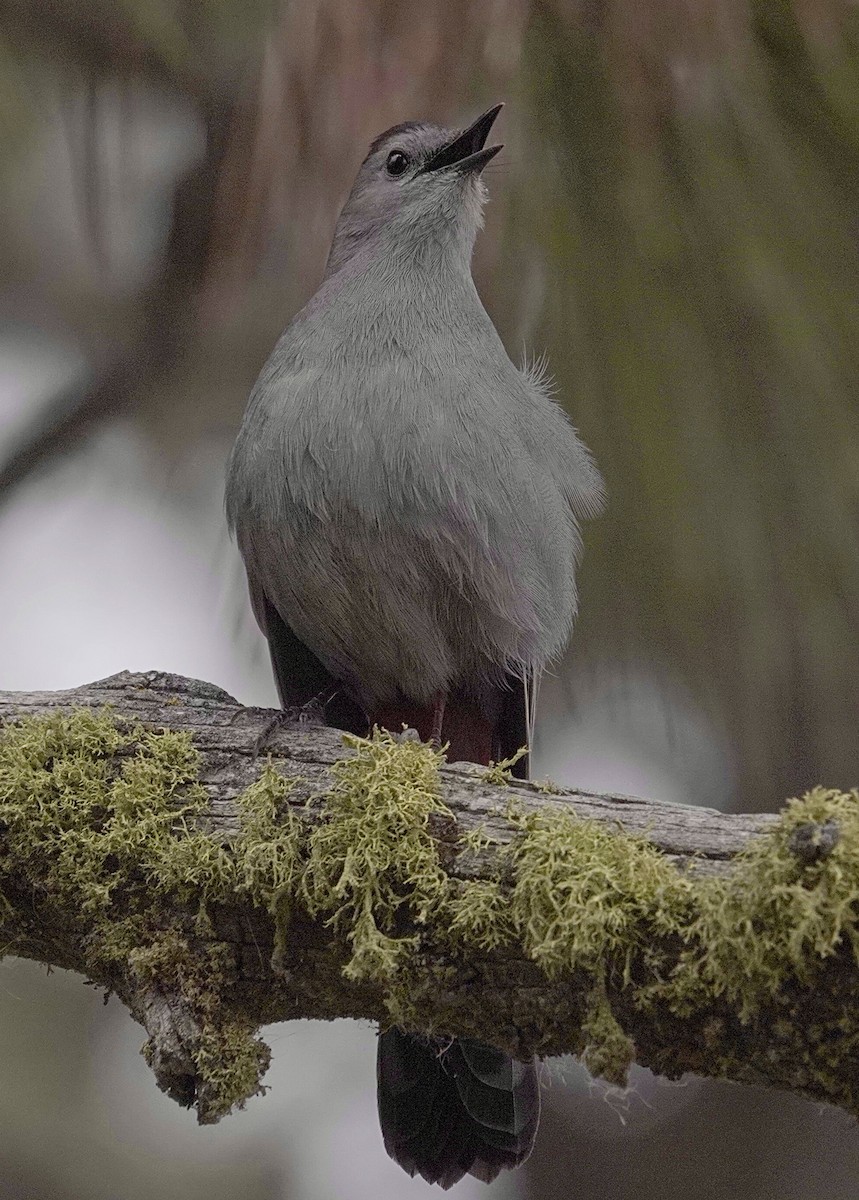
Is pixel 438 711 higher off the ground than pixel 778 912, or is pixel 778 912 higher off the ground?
pixel 438 711

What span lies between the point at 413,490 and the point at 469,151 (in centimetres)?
71

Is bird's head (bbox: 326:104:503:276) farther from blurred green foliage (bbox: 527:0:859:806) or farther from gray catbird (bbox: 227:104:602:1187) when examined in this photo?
blurred green foliage (bbox: 527:0:859:806)

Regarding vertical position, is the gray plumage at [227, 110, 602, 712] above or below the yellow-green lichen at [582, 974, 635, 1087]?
above

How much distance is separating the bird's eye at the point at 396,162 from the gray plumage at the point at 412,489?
0.02 metres

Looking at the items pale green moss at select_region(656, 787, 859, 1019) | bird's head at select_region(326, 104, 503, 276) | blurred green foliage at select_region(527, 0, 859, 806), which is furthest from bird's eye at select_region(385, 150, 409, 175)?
pale green moss at select_region(656, 787, 859, 1019)

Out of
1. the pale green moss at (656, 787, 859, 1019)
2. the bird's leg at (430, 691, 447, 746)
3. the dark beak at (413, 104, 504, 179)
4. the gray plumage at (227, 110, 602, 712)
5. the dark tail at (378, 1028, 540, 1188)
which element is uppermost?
the dark beak at (413, 104, 504, 179)

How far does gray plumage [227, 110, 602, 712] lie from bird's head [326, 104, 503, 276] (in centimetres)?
2

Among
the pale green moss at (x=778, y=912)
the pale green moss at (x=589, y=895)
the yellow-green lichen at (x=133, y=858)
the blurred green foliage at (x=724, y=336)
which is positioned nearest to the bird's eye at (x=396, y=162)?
the blurred green foliage at (x=724, y=336)

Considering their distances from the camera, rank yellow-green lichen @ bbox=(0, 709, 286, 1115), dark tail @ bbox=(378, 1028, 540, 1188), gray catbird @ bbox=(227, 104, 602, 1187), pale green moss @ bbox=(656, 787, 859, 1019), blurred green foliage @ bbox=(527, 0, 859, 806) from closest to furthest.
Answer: pale green moss @ bbox=(656, 787, 859, 1019)
yellow-green lichen @ bbox=(0, 709, 286, 1115)
blurred green foliage @ bbox=(527, 0, 859, 806)
dark tail @ bbox=(378, 1028, 540, 1188)
gray catbird @ bbox=(227, 104, 602, 1187)

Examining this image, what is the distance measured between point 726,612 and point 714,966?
A: 855mm

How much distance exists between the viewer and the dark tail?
2.22 m

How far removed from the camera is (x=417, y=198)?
115 inches

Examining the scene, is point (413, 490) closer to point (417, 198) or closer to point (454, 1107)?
point (417, 198)

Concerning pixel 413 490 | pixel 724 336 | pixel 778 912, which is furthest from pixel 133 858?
pixel 724 336
